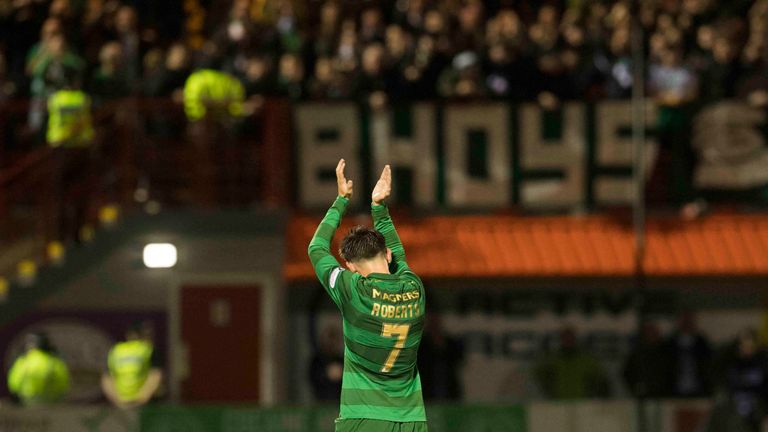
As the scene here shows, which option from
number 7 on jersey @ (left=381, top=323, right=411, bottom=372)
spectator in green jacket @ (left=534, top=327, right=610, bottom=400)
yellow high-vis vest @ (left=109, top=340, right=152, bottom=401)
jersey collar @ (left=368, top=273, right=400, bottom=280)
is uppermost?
jersey collar @ (left=368, top=273, right=400, bottom=280)

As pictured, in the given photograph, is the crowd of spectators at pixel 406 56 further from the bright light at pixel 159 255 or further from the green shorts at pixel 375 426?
the green shorts at pixel 375 426

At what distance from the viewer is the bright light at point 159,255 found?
18297 mm

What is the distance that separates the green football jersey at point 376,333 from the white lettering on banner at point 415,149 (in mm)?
10401

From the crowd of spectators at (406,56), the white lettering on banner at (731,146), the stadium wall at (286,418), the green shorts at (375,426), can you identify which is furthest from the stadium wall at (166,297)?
the green shorts at (375,426)

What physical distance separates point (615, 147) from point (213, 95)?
4.85 meters

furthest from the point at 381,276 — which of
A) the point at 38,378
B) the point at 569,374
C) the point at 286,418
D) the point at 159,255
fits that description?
the point at 569,374

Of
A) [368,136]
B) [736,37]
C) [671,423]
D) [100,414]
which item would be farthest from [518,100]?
[100,414]

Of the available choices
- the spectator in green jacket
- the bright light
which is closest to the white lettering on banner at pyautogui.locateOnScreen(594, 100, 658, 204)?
the spectator in green jacket

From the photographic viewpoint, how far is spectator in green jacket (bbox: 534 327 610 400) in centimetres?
1867

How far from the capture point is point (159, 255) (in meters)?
18.3

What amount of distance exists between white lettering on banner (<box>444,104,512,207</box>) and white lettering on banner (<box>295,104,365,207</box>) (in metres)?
1.14

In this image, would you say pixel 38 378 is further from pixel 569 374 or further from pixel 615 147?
pixel 615 147

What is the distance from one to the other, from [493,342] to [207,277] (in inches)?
148

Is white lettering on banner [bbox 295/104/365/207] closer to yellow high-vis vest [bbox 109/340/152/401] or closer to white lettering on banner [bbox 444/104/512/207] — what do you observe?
white lettering on banner [bbox 444/104/512/207]
